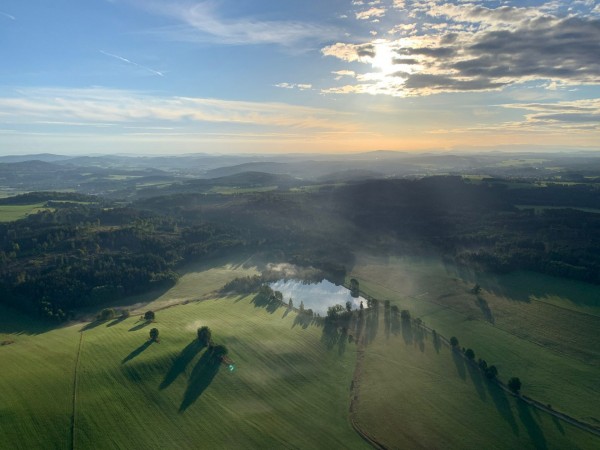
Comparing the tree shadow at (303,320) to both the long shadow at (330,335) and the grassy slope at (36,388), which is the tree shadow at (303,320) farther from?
the grassy slope at (36,388)

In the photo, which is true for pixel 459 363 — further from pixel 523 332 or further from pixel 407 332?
pixel 523 332

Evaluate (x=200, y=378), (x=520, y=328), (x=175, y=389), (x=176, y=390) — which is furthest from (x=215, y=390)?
(x=520, y=328)

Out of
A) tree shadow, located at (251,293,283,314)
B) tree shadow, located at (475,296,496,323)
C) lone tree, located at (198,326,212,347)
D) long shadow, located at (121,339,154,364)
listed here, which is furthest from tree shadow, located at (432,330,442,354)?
long shadow, located at (121,339,154,364)

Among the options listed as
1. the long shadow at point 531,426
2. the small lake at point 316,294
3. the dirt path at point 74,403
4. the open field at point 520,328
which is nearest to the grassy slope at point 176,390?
the dirt path at point 74,403

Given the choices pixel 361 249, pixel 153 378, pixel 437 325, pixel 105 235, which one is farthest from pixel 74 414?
pixel 361 249

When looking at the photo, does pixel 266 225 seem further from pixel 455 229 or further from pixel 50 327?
pixel 50 327

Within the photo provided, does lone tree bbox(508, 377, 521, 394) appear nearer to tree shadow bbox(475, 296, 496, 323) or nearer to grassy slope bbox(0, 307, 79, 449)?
tree shadow bbox(475, 296, 496, 323)
